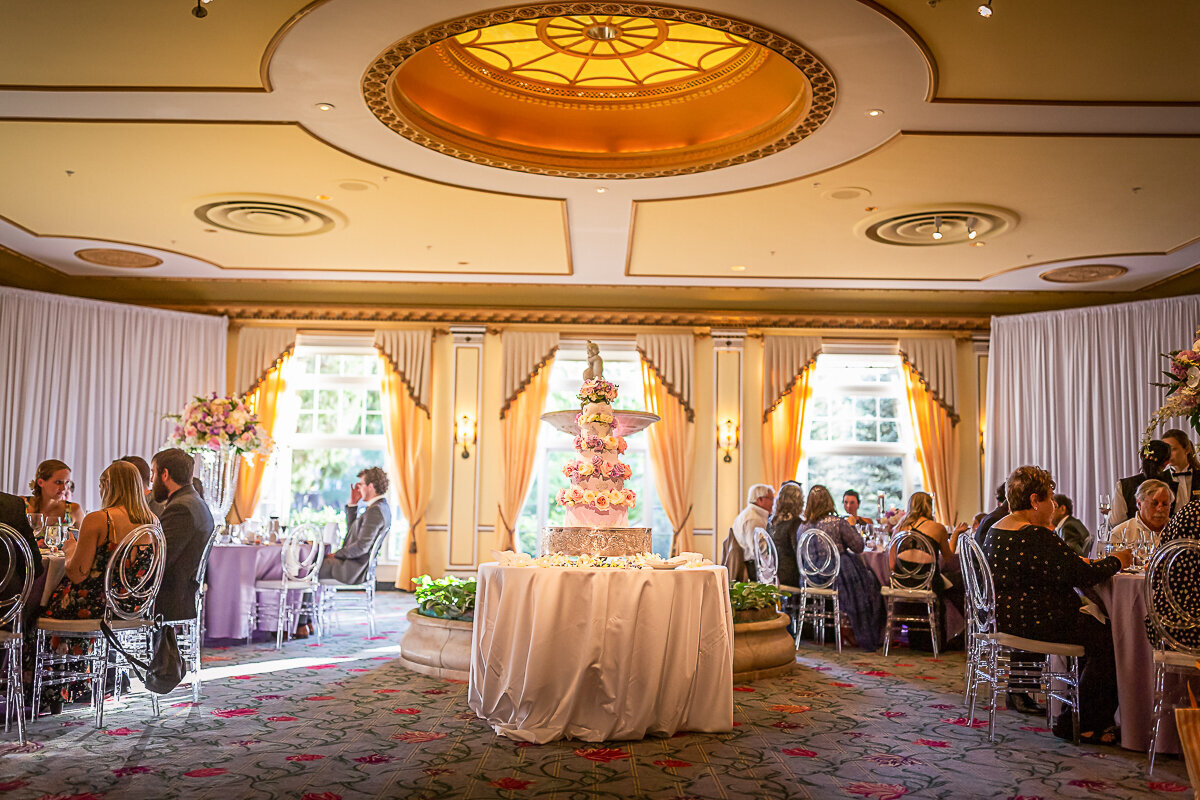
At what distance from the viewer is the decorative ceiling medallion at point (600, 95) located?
600 centimetres

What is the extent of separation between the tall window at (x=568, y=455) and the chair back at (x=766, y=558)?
391cm

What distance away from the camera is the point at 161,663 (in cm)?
518

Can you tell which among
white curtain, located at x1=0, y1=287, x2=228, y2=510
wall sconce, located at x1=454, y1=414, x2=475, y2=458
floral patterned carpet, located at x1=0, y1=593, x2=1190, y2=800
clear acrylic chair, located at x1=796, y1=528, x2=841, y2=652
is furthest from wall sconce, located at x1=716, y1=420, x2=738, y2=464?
white curtain, located at x1=0, y1=287, x2=228, y2=510

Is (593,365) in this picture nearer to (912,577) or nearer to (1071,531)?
(912,577)

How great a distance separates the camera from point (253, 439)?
27.8 ft

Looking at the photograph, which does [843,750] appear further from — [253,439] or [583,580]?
[253,439]

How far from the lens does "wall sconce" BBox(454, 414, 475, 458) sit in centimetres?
1212

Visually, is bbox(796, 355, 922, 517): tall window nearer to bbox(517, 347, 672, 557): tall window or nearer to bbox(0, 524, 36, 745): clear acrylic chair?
bbox(517, 347, 672, 557): tall window

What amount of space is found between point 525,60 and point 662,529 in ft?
23.2

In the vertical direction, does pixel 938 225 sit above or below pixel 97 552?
above

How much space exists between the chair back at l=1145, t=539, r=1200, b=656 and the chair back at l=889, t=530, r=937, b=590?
11.3 feet

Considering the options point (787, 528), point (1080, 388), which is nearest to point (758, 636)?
point (787, 528)

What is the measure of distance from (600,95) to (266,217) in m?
3.50

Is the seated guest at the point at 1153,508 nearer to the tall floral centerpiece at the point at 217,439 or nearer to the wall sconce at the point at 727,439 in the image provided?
the tall floral centerpiece at the point at 217,439
